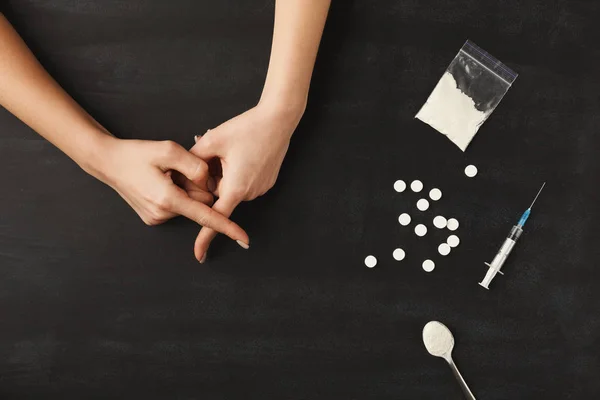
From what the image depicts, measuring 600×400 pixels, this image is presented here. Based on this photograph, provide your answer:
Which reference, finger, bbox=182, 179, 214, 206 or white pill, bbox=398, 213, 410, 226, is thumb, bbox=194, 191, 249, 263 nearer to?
finger, bbox=182, 179, 214, 206

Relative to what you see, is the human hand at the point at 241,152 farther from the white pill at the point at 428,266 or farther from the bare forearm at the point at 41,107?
the white pill at the point at 428,266

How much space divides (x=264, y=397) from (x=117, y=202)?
0.42 meters

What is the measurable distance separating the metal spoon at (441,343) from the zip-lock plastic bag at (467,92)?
13.3 inches

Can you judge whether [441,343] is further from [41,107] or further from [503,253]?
[41,107]

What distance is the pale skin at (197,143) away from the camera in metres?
0.87

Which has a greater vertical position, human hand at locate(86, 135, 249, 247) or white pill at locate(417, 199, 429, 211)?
white pill at locate(417, 199, 429, 211)

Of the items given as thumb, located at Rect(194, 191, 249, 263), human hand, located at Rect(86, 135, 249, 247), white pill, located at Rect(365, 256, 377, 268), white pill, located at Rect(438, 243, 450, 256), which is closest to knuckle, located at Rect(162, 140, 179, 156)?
human hand, located at Rect(86, 135, 249, 247)

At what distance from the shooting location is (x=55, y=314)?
93 centimetres

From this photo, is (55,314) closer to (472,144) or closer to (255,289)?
(255,289)

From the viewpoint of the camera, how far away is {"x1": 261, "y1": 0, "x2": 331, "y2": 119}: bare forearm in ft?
2.97

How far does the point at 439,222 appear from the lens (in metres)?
0.95

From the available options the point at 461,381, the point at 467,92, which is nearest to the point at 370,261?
the point at 461,381

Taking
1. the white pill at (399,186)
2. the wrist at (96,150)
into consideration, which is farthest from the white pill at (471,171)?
the wrist at (96,150)

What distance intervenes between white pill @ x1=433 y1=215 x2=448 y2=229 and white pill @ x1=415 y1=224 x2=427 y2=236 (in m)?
0.02
